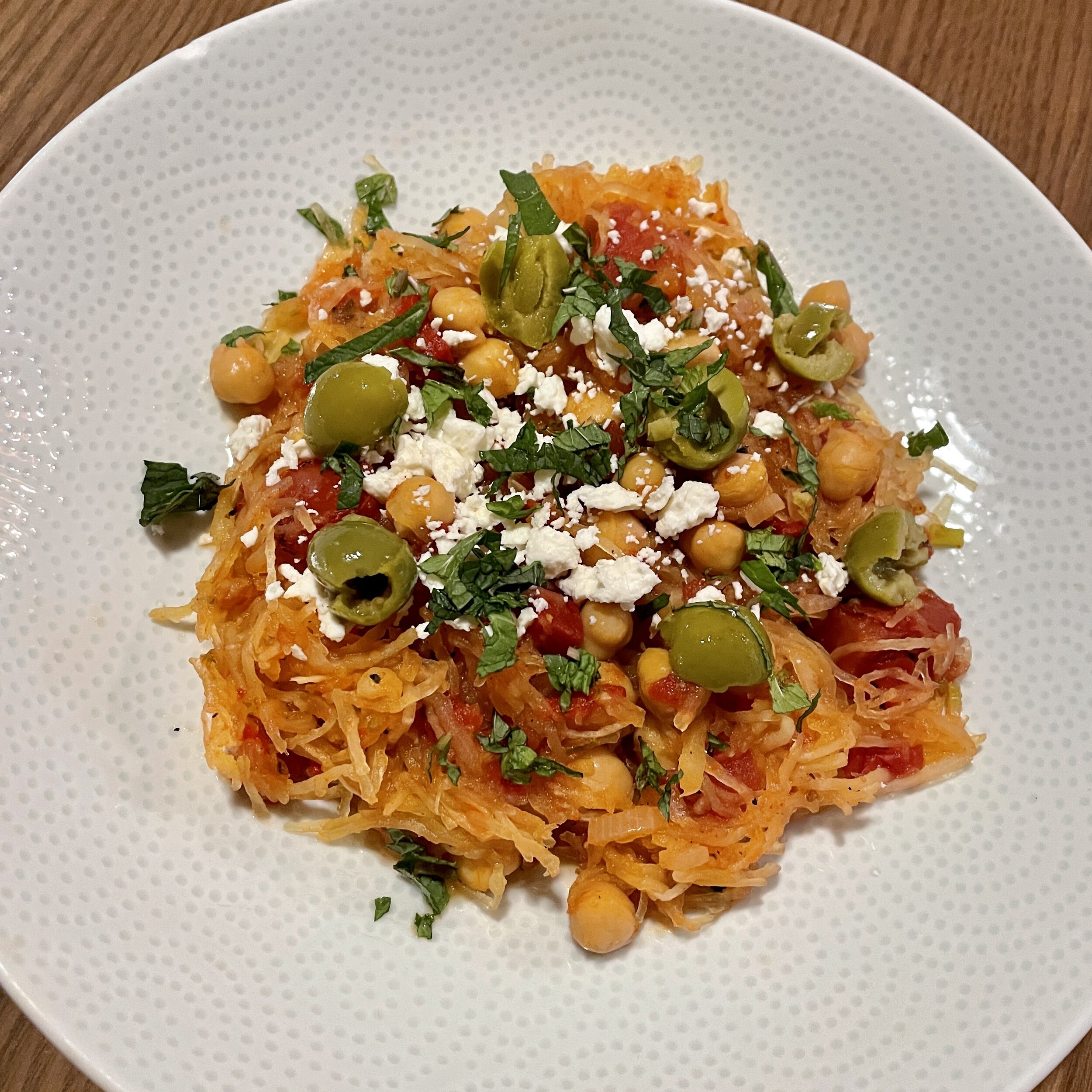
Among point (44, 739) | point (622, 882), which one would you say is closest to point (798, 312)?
point (622, 882)

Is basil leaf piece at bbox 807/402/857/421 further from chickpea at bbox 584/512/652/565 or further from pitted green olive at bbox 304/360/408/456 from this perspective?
pitted green olive at bbox 304/360/408/456

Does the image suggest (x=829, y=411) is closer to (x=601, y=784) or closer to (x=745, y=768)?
(x=745, y=768)

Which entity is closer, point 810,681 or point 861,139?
point 810,681

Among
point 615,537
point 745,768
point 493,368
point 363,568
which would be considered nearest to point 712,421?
point 615,537

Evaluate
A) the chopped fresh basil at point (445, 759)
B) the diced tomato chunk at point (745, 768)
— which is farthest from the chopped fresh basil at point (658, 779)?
the chopped fresh basil at point (445, 759)

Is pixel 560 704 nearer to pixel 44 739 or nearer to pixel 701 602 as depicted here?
pixel 701 602

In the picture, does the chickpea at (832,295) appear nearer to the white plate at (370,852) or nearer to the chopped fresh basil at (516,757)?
the white plate at (370,852)

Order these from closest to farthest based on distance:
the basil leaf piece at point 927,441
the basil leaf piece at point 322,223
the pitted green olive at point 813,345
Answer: the pitted green olive at point 813,345 → the basil leaf piece at point 927,441 → the basil leaf piece at point 322,223
